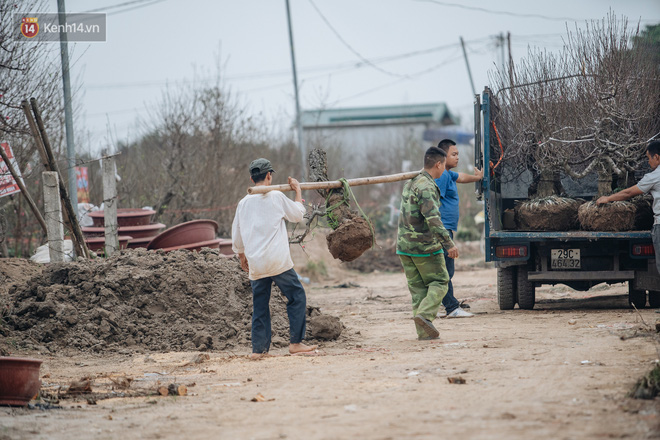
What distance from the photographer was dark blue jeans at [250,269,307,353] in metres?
6.65

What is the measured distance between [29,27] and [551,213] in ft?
27.1

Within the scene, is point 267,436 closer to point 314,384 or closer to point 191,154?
point 314,384

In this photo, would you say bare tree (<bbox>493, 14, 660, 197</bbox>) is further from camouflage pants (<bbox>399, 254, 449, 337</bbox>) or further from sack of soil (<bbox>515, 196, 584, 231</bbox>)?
camouflage pants (<bbox>399, 254, 449, 337</bbox>)

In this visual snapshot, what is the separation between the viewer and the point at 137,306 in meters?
8.17

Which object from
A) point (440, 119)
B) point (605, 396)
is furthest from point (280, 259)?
point (440, 119)

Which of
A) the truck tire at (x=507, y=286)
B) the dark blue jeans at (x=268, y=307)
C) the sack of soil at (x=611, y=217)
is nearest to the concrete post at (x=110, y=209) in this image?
the dark blue jeans at (x=268, y=307)

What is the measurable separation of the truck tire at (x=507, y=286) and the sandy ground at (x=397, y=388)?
0.96 meters

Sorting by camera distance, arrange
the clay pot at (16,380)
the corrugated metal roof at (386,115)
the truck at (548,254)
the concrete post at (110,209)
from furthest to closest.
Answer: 1. the corrugated metal roof at (386,115)
2. the concrete post at (110,209)
3. the truck at (548,254)
4. the clay pot at (16,380)

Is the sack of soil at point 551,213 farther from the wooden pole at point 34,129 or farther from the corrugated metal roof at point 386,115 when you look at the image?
the corrugated metal roof at point 386,115

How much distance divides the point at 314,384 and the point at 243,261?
2064 millimetres

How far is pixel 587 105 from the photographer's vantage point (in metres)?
9.33

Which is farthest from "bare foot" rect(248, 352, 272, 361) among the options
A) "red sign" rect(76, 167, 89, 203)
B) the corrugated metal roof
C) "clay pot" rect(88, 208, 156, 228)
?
the corrugated metal roof

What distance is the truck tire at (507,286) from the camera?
9195mm

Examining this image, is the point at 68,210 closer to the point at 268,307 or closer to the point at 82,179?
the point at 268,307
